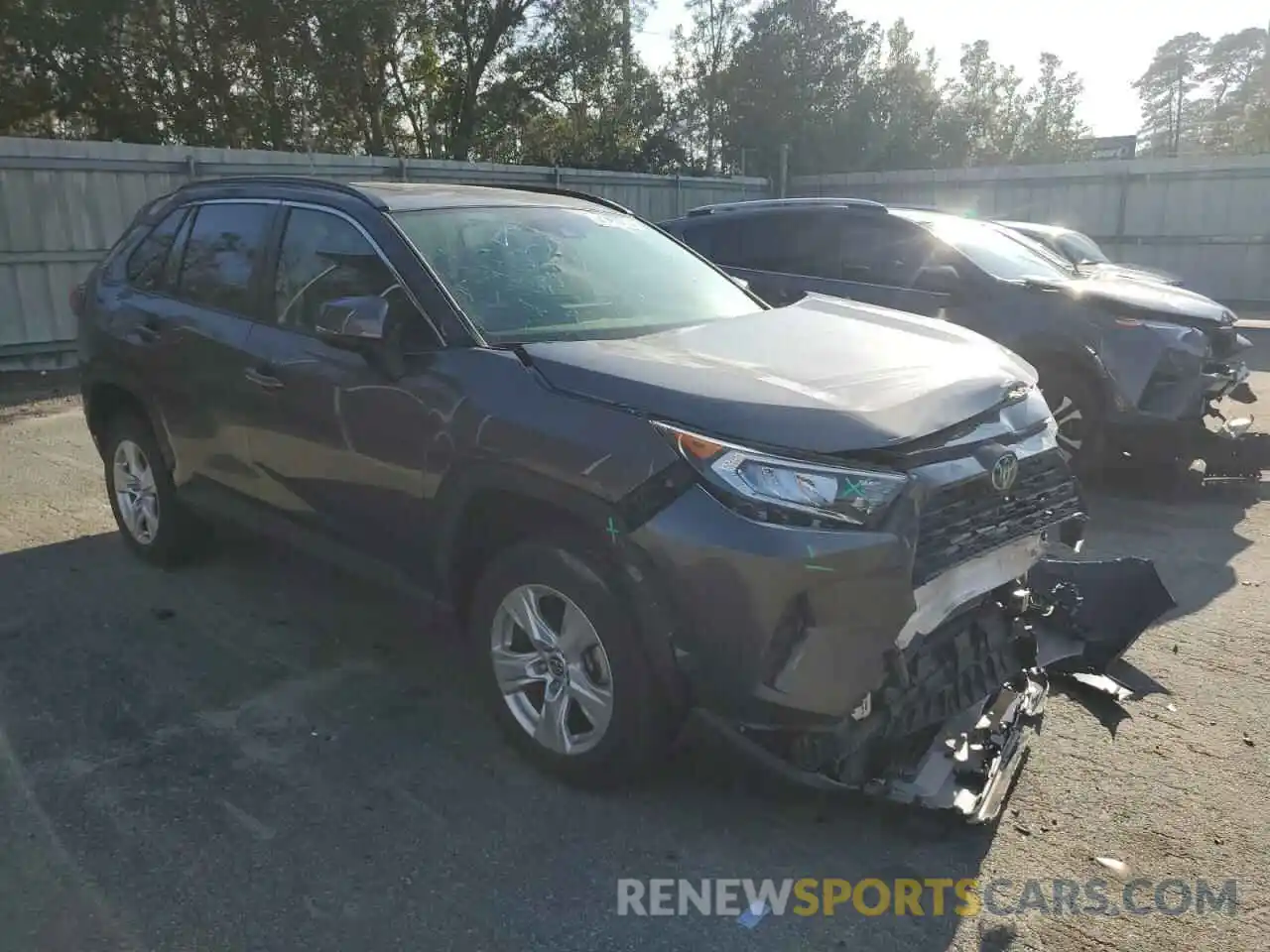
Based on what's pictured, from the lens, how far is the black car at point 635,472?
270 centimetres

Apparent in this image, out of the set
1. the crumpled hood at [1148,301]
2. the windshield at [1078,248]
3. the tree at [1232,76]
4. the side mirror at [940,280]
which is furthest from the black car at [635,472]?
the tree at [1232,76]

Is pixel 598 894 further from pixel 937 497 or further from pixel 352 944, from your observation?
pixel 937 497

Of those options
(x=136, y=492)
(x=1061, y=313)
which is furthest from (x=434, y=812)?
(x=1061, y=313)

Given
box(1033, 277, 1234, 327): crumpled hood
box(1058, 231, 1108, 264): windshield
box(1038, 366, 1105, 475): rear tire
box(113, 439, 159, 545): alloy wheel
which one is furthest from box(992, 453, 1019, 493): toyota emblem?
box(1058, 231, 1108, 264): windshield

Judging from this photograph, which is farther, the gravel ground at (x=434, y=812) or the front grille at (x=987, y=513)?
the front grille at (x=987, y=513)

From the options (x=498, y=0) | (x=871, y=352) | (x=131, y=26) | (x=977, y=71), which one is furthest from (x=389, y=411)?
(x=977, y=71)

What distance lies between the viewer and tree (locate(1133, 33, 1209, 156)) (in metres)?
69.6

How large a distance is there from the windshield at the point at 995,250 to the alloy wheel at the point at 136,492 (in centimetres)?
549

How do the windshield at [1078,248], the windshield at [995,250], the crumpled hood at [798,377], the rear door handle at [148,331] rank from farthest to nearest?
the windshield at [1078,248], the windshield at [995,250], the rear door handle at [148,331], the crumpled hood at [798,377]

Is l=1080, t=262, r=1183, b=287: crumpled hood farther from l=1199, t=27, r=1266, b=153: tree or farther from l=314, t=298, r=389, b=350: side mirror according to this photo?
l=1199, t=27, r=1266, b=153: tree

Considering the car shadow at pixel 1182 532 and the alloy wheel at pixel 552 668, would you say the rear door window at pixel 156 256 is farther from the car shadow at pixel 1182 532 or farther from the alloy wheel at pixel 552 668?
the car shadow at pixel 1182 532

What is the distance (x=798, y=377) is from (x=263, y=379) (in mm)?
2260

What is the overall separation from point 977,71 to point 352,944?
52.5 m

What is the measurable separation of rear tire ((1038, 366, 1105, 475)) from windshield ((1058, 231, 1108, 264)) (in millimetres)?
4862
